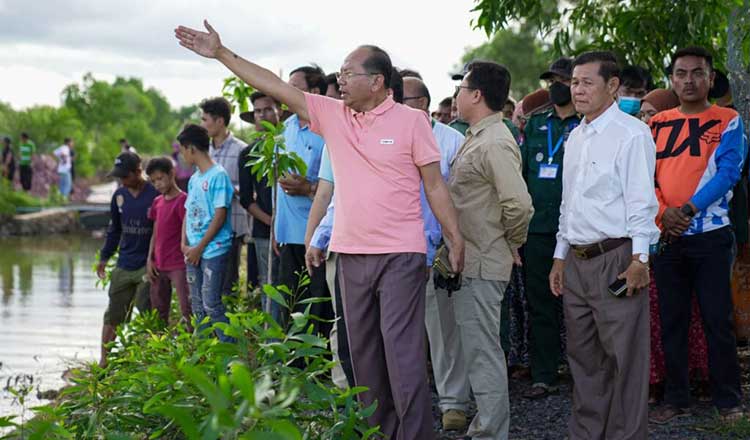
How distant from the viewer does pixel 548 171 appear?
6840mm

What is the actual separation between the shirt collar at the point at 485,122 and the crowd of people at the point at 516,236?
1 cm

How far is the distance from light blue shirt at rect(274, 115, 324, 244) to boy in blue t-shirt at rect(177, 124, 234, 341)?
787 millimetres

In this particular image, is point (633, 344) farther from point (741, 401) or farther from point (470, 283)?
point (741, 401)

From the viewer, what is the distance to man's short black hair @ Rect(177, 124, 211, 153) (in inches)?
317

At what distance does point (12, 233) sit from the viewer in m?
28.0

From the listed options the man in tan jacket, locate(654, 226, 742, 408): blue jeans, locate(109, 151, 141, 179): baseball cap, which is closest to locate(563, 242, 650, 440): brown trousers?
the man in tan jacket

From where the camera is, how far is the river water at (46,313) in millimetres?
10164

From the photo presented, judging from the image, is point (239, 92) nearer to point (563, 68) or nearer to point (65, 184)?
point (563, 68)

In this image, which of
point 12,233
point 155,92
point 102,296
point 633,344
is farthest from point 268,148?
point 155,92

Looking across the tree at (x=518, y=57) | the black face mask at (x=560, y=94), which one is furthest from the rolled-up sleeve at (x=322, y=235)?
the tree at (x=518, y=57)

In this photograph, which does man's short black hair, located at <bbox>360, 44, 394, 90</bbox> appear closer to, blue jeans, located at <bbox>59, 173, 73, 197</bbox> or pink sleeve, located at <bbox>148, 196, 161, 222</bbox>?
pink sleeve, located at <bbox>148, 196, 161, 222</bbox>

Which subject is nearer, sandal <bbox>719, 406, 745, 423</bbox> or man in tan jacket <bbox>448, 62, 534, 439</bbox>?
man in tan jacket <bbox>448, 62, 534, 439</bbox>

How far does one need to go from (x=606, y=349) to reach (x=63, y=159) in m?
28.4

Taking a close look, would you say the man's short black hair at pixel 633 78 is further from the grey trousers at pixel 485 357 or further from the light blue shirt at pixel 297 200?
the grey trousers at pixel 485 357
